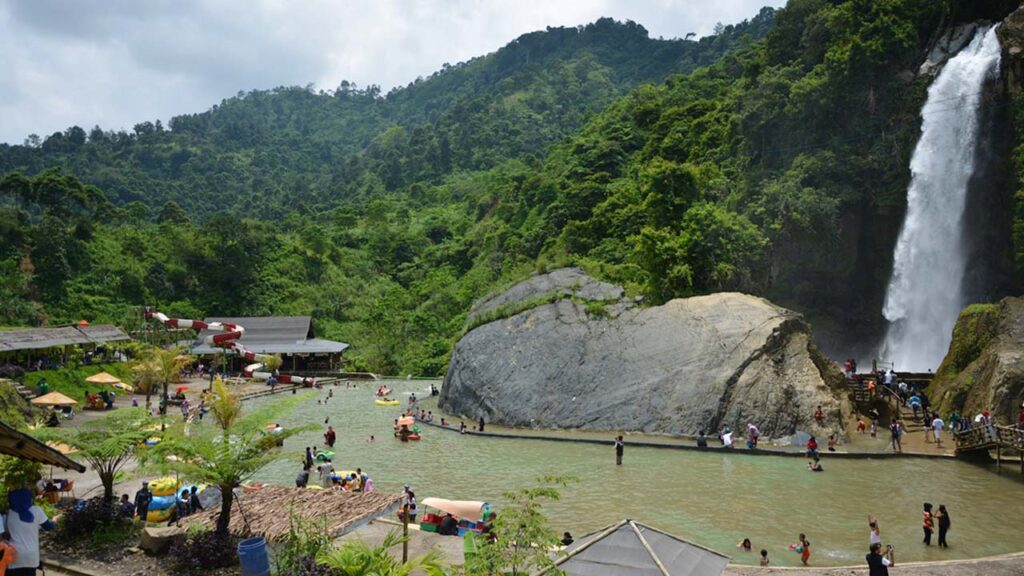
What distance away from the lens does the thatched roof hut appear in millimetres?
13469

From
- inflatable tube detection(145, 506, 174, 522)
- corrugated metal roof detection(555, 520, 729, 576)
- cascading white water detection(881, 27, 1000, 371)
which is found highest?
cascading white water detection(881, 27, 1000, 371)

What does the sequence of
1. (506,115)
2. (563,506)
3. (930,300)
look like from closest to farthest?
1. (563,506)
2. (930,300)
3. (506,115)

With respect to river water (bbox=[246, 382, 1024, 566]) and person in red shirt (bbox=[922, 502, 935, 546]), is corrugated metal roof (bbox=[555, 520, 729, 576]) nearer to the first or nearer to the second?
river water (bbox=[246, 382, 1024, 566])

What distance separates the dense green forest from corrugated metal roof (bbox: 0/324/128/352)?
48.5 feet

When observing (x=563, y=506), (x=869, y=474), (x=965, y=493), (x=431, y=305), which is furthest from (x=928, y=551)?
(x=431, y=305)

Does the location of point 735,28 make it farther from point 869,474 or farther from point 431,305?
point 869,474

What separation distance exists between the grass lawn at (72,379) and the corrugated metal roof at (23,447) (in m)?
35.1

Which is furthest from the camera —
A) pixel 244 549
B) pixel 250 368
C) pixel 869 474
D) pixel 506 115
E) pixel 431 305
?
pixel 506 115

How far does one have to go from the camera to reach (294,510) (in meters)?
13.9

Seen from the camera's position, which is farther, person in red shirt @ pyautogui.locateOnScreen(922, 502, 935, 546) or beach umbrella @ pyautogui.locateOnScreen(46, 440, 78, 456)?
person in red shirt @ pyautogui.locateOnScreen(922, 502, 935, 546)

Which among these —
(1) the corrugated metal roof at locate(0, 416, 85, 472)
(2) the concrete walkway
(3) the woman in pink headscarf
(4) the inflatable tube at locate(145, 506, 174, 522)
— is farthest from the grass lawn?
(2) the concrete walkway

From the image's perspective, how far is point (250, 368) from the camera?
5147 centimetres

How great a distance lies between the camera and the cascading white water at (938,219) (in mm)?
42500

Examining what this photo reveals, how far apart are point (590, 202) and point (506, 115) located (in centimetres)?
8791
